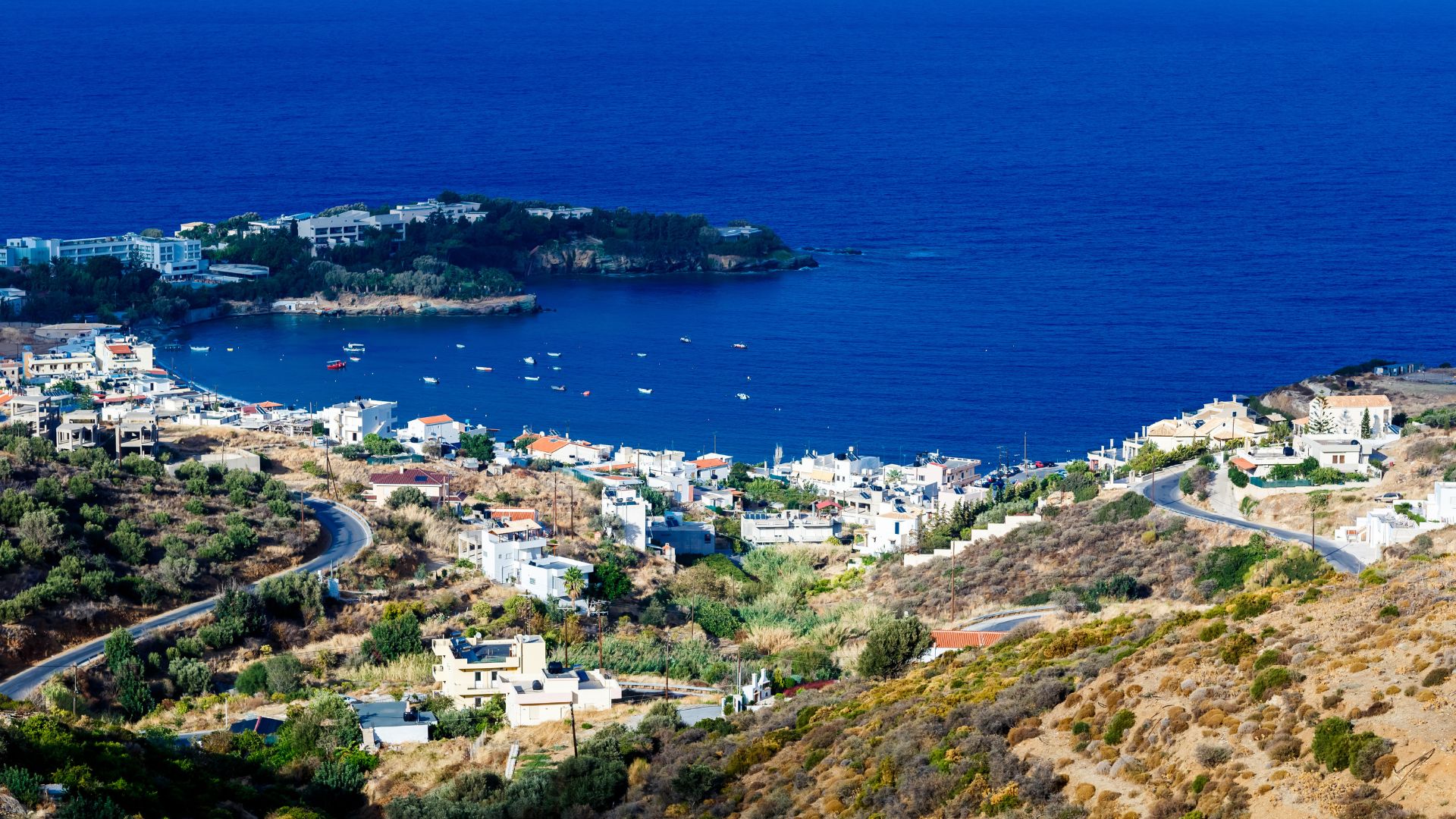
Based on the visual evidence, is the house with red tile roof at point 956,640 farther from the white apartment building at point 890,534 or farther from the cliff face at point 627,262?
the cliff face at point 627,262

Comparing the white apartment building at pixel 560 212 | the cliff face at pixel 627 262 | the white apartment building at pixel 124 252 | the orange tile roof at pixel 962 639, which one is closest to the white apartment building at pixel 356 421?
the orange tile roof at pixel 962 639

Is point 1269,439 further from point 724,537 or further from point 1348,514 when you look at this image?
point 724,537

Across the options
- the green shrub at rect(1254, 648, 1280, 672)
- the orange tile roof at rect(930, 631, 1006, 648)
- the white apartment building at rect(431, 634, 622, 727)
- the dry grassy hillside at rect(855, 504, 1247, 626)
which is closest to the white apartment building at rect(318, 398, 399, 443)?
the dry grassy hillside at rect(855, 504, 1247, 626)

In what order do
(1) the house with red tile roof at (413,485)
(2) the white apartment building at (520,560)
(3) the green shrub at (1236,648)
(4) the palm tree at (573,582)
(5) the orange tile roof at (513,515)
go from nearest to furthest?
(3) the green shrub at (1236,648), (4) the palm tree at (573,582), (2) the white apartment building at (520,560), (5) the orange tile roof at (513,515), (1) the house with red tile roof at (413,485)

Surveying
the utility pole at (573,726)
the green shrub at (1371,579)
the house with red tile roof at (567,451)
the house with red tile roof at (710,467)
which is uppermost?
the green shrub at (1371,579)

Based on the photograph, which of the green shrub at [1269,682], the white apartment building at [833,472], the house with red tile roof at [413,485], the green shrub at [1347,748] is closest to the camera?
the green shrub at [1347,748]

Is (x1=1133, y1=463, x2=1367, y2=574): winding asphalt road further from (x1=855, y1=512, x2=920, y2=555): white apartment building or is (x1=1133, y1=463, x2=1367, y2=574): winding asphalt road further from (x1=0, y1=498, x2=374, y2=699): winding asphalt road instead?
(x1=0, y1=498, x2=374, y2=699): winding asphalt road
